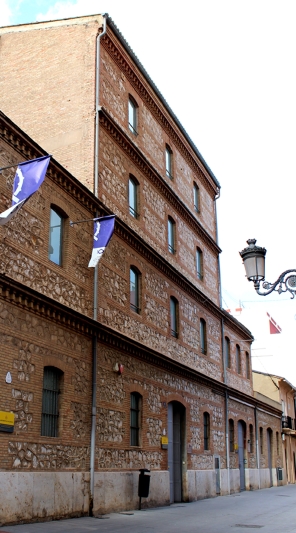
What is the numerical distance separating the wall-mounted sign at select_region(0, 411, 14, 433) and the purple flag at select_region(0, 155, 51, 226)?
3.66m

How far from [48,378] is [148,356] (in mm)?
5359

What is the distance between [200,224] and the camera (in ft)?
84.4

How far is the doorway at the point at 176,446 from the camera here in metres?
20.0

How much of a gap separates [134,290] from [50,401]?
585cm

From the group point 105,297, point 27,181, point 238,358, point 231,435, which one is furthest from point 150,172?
point 238,358

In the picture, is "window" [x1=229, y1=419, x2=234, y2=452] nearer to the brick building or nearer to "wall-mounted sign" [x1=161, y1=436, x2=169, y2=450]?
the brick building

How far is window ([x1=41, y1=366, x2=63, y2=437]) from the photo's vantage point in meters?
13.2

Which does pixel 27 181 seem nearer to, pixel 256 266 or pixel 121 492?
pixel 256 266

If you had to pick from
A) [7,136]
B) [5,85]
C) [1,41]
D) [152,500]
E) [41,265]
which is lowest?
[152,500]

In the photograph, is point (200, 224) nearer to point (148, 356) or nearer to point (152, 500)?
point (148, 356)

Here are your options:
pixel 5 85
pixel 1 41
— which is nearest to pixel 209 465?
pixel 5 85

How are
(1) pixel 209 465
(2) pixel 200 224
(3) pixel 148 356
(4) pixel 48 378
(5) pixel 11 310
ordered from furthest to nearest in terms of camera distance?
(2) pixel 200 224 < (1) pixel 209 465 < (3) pixel 148 356 < (4) pixel 48 378 < (5) pixel 11 310

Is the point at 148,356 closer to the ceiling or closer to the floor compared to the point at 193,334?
closer to the floor

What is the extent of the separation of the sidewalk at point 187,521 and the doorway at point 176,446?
0.90 m
